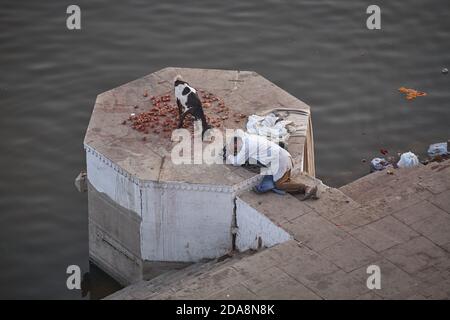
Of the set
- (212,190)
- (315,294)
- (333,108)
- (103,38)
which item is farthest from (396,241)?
(103,38)

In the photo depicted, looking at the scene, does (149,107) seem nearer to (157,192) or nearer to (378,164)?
(157,192)

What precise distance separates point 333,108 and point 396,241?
7.94m

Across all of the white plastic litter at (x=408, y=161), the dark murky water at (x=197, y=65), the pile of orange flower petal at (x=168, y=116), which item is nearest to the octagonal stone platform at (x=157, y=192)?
the pile of orange flower petal at (x=168, y=116)

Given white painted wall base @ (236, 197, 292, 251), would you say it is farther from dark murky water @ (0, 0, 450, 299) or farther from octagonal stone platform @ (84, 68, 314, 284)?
dark murky water @ (0, 0, 450, 299)

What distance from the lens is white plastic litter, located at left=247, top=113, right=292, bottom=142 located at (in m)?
19.4

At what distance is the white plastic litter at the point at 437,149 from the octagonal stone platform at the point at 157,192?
13.5 ft

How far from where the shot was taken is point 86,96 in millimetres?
25656

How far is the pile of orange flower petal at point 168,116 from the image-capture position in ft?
64.6

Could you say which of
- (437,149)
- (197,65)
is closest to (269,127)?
(437,149)

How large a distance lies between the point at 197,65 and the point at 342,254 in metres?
10.2

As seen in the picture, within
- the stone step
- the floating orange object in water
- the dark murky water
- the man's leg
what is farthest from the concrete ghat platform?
the floating orange object in water

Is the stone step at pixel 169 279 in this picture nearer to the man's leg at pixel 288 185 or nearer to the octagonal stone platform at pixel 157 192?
the octagonal stone platform at pixel 157 192

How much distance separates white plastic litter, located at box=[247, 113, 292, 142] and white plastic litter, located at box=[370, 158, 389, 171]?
4.13m

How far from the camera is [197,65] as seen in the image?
26.6 meters
